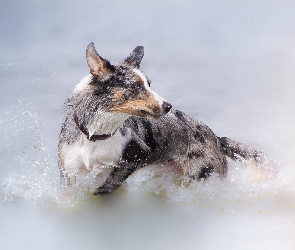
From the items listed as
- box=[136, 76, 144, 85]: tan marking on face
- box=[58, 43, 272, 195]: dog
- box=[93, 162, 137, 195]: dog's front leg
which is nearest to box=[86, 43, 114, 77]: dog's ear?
box=[58, 43, 272, 195]: dog

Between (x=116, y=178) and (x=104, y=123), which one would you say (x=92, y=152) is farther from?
(x=116, y=178)

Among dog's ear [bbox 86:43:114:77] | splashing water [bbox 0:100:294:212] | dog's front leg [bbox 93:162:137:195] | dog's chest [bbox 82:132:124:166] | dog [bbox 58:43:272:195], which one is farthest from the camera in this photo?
splashing water [bbox 0:100:294:212]

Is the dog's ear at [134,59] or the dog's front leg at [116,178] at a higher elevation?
the dog's ear at [134,59]

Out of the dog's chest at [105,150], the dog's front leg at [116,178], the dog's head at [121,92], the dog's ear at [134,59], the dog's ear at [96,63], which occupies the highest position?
the dog's ear at [134,59]

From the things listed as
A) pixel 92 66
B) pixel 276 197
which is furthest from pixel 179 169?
pixel 92 66

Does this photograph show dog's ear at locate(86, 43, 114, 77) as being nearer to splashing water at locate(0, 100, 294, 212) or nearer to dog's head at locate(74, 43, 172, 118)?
dog's head at locate(74, 43, 172, 118)

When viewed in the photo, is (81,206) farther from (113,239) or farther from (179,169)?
(179,169)

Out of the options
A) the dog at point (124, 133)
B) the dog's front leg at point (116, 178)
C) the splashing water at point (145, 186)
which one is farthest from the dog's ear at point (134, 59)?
the splashing water at point (145, 186)

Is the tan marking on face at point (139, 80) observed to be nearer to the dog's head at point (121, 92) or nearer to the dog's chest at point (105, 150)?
the dog's head at point (121, 92)
